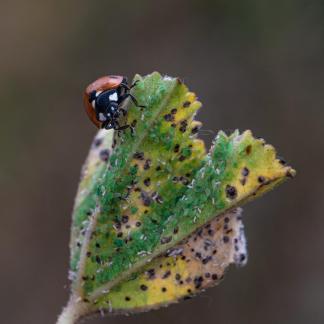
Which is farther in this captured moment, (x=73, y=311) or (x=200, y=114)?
(x=200, y=114)

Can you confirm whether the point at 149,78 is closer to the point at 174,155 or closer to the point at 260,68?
the point at 174,155

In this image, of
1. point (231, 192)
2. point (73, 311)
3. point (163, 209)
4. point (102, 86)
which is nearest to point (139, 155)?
point (163, 209)

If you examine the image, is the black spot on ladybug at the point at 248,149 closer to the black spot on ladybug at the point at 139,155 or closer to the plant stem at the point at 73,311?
the black spot on ladybug at the point at 139,155

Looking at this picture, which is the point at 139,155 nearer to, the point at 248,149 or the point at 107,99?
the point at 248,149

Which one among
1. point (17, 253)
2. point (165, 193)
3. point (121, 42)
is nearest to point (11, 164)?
point (17, 253)

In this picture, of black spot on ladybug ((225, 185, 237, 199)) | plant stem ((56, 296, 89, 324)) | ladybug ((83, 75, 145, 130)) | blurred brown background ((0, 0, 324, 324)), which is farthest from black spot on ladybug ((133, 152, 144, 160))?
blurred brown background ((0, 0, 324, 324))

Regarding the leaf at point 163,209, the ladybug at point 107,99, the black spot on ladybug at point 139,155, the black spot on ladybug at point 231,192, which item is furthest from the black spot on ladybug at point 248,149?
the ladybug at point 107,99

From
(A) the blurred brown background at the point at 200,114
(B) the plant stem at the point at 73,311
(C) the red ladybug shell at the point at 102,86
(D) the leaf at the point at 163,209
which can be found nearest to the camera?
(B) the plant stem at the point at 73,311
